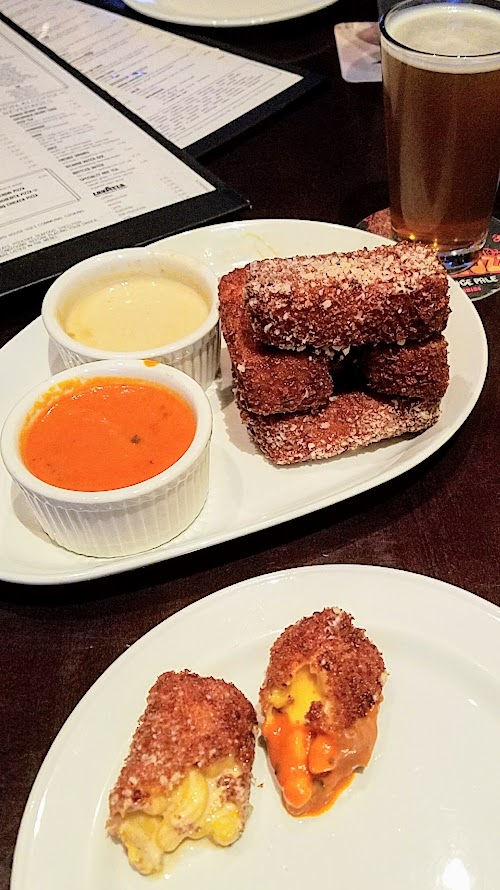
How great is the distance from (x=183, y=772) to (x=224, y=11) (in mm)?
2559

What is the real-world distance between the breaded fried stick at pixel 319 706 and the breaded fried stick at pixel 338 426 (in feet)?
1.04

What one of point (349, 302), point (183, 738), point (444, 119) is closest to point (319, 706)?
point (183, 738)

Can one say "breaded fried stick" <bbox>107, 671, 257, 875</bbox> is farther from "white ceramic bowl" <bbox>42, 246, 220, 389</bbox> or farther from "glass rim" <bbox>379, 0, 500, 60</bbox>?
"glass rim" <bbox>379, 0, 500, 60</bbox>

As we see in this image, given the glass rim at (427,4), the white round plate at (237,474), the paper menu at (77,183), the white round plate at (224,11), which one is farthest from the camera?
the white round plate at (224,11)

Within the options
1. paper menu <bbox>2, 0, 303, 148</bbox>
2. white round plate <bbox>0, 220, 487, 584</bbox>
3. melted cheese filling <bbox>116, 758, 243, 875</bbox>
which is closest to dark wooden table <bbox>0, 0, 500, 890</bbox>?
white round plate <bbox>0, 220, 487, 584</bbox>

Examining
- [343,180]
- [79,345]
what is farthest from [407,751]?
[343,180]

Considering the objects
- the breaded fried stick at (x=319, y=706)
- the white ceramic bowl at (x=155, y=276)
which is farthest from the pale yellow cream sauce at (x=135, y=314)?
the breaded fried stick at (x=319, y=706)

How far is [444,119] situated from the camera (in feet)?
4.94

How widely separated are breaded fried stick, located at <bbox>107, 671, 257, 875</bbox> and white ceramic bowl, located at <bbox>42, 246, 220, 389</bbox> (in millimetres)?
595

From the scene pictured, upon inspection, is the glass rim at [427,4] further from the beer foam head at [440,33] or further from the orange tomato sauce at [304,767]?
the orange tomato sauce at [304,767]

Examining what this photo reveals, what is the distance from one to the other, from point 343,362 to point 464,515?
31cm

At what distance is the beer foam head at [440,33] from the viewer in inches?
57.6

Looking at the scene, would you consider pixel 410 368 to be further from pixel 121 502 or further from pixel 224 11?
pixel 224 11

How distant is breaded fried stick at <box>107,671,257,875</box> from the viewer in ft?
2.85
